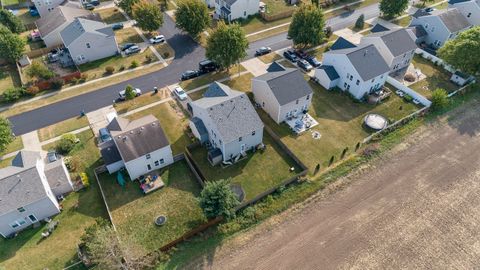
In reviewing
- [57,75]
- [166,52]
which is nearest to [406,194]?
[166,52]

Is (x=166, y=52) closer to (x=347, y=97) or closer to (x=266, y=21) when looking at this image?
(x=266, y=21)

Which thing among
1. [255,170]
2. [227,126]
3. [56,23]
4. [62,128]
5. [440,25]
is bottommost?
[255,170]

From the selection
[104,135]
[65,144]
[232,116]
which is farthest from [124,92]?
[232,116]

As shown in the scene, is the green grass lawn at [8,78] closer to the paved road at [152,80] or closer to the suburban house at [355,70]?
the paved road at [152,80]

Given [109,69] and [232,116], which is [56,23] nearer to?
[109,69]

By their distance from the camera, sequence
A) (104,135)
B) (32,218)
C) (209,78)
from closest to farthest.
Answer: (32,218)
(104,135)
(209,78)

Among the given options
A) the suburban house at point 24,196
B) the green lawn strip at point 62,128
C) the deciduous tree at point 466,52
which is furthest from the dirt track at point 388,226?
the green lawn strip at point 62,128
